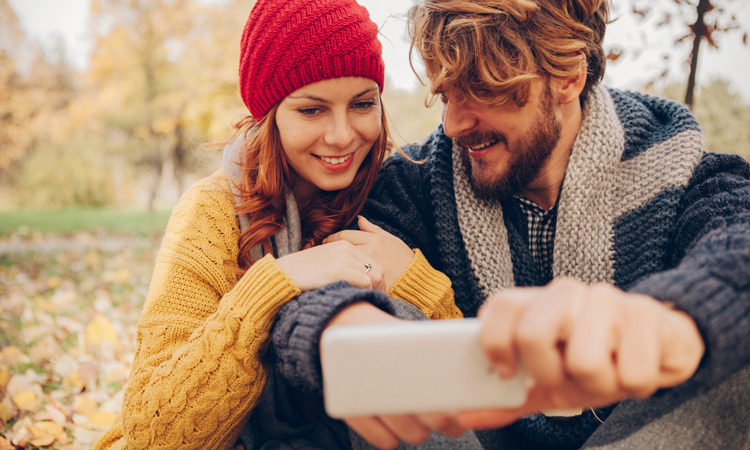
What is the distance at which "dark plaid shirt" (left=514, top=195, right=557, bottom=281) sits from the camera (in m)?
2.08

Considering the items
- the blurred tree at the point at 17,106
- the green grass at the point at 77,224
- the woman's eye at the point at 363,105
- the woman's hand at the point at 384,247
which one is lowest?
the green grass at the point at 77,224

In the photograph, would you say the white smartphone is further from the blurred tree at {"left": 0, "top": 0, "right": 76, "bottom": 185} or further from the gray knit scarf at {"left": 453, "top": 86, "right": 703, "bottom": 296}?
the blurred tree at {"left": 0, "top": 0, "right": 76, "bottom": 185}

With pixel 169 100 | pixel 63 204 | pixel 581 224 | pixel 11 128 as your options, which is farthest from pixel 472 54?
pixel 11 128

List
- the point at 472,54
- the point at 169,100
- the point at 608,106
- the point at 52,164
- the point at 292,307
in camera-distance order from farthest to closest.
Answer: the point at 52,164
the point at 169,100
the point at 608,106
the point at 472,54
the point at 292,307

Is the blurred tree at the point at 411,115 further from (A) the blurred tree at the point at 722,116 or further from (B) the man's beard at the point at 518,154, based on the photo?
(B) the man's beard at the point at 518,154

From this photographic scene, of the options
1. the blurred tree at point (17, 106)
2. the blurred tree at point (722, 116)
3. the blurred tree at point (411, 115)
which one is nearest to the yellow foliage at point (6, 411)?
the blurred tree at point (722, 116)

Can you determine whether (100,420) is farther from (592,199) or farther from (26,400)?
(592,199)

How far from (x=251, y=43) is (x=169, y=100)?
11.5 m

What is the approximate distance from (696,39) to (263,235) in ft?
8.32

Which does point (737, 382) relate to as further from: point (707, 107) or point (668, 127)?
point (707, 107)

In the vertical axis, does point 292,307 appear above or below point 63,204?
above

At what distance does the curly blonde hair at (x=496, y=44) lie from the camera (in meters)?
1.86

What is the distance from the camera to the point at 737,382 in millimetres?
1177

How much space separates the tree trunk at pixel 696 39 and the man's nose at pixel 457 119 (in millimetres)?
1480
